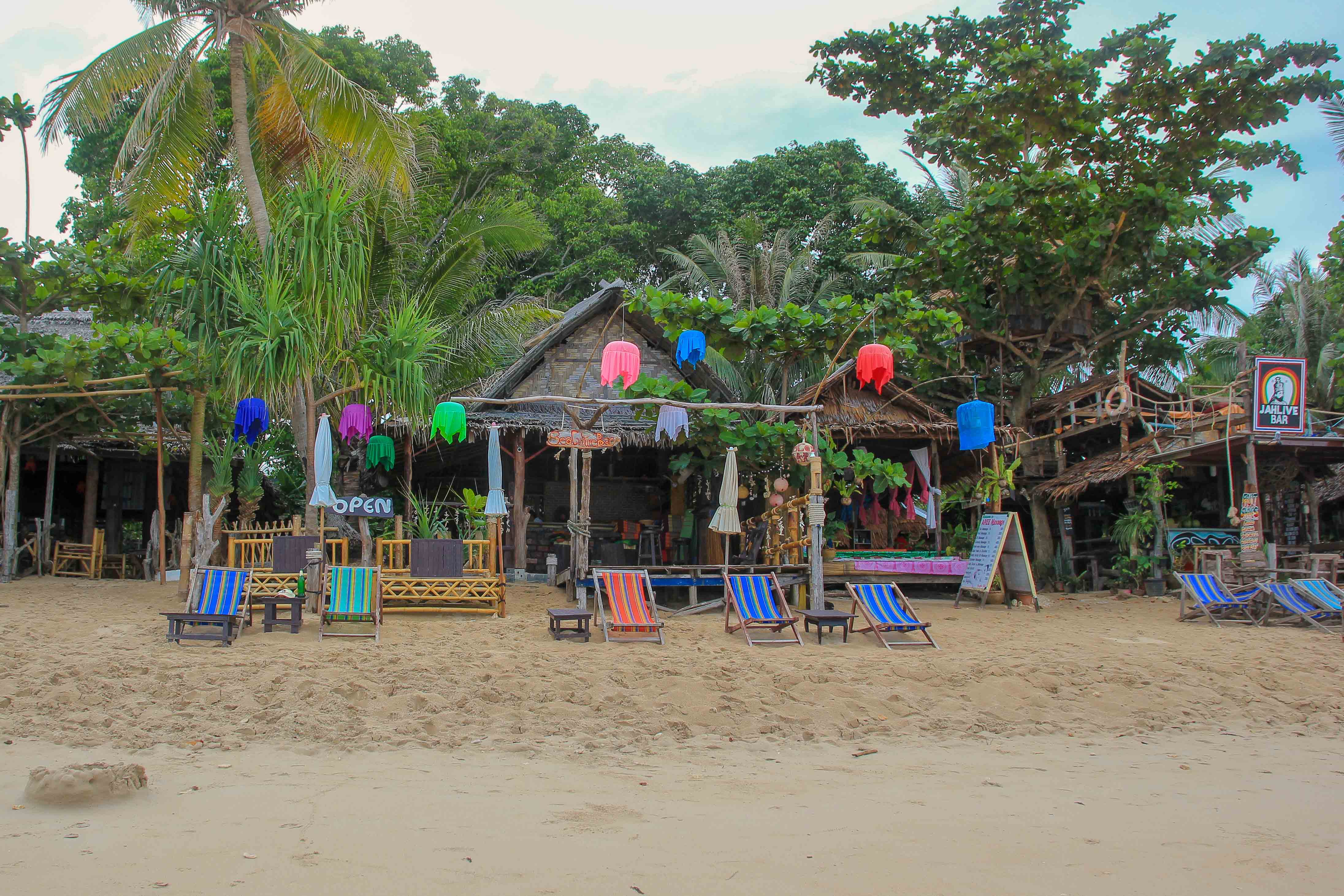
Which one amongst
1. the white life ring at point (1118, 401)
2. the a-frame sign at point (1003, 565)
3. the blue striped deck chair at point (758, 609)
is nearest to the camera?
the blue striped deck chair at point (758, 609)

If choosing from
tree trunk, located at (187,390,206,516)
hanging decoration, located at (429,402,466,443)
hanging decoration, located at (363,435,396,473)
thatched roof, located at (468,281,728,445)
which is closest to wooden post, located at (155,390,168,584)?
tree trunk, located at (187,390,206,516)

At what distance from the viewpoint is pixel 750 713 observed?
21.8ft

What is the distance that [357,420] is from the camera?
11.3 metres

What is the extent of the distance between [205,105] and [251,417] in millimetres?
4705

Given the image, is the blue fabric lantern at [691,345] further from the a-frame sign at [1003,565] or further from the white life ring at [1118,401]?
the white life ring at [1118,401]

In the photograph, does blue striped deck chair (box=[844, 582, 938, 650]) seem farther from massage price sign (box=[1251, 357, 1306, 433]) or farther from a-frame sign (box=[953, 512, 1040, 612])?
massage price sign (box=[1251, 357, 1306, 433])

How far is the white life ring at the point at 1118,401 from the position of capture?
15.4 metres

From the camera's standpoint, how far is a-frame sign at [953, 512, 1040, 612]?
12.1 m

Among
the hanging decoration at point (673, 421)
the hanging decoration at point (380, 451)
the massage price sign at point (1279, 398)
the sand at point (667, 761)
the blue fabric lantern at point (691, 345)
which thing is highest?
the blue fabric lantern at point (691, 345)

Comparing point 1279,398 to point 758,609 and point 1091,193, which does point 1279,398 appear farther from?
point 758,609

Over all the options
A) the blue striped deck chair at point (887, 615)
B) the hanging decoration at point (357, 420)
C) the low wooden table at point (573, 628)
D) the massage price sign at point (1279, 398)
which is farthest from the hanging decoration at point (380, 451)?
the massage price sign at point (1279, 398)

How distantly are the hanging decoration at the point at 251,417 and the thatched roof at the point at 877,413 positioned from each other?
6.99 metres

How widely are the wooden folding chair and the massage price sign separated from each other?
15760 millimetres

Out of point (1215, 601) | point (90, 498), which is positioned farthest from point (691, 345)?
point (90, 498)
